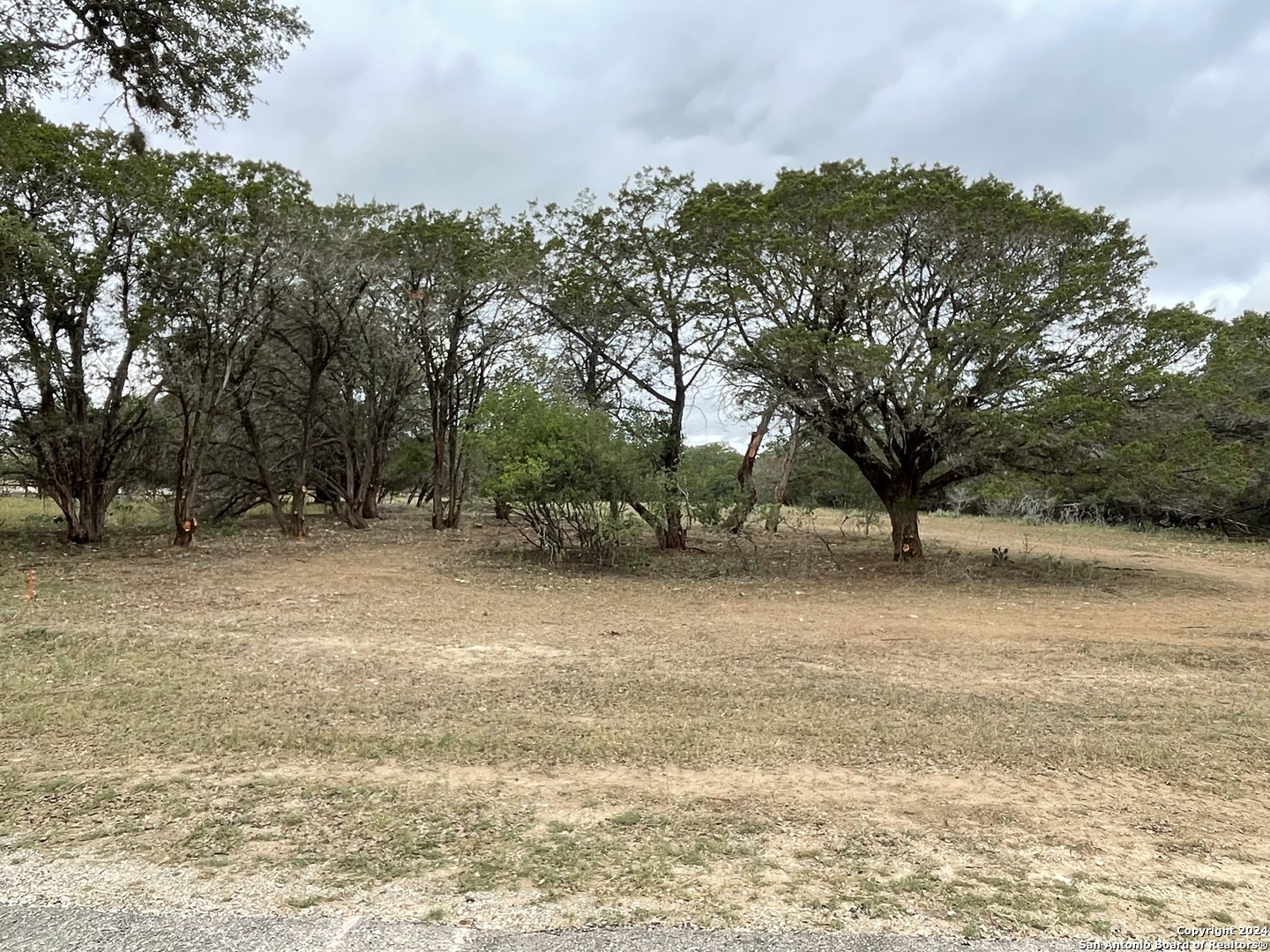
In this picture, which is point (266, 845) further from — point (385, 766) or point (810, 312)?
point (810, 312)

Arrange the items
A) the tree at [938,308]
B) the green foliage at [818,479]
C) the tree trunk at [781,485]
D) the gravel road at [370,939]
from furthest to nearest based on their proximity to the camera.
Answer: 1. the green foliage at [818,479]
2. the tree trunk at [781,485]
3. the tree at [938,308]
4. the gravel road at [370,939]

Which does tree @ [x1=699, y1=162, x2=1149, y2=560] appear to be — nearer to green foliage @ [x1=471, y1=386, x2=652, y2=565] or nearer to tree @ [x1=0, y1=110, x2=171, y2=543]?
green foliage @ [x1=471, y1=386, x2=652, y2=565]

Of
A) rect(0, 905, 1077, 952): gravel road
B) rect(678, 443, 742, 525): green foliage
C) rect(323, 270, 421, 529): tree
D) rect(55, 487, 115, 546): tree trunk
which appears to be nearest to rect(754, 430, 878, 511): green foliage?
rect(678, 443, 742, 525): green foliage

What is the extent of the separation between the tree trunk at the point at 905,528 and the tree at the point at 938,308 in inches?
48.3

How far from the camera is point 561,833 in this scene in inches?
141

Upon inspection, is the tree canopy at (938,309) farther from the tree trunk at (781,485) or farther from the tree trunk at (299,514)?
the tree trunk at (299,514)

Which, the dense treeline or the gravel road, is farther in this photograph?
the dense treeline

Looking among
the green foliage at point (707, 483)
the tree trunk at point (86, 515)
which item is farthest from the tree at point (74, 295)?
the green foliage at point (707, 483)

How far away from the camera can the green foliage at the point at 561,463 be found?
47.8 ft

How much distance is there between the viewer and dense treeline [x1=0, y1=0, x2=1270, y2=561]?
12.8m

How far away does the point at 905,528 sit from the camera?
16031 mm

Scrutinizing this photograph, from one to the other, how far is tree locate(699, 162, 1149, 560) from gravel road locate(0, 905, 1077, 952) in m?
10.5

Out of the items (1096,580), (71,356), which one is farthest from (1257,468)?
(71,356)

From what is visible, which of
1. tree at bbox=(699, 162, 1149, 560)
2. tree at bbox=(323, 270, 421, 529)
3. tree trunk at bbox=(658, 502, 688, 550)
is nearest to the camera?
tree at bbox=(699, 162, 1149, 560)
